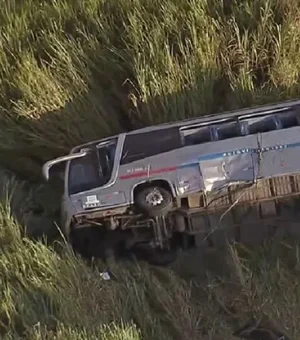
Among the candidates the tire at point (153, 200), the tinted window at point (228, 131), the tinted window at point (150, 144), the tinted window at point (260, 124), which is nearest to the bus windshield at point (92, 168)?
the tinted window at point (150, 144)

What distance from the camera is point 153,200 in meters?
4.77

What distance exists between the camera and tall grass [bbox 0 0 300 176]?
205 inches

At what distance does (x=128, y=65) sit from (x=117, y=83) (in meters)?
0.18

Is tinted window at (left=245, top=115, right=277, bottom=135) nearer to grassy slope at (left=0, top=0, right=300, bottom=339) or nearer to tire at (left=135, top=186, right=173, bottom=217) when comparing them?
grassy slope at (left=0, top=0, right=300, bottom=339)

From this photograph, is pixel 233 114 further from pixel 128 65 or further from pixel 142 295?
pixel 142 295

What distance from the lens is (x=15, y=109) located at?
5375mm

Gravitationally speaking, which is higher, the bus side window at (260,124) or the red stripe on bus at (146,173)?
the bus side window at (260,124)

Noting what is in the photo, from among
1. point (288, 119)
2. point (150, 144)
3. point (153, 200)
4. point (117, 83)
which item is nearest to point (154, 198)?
point (153, 200)

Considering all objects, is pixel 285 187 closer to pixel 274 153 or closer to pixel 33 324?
pixel 274 153

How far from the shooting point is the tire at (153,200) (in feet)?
15.6

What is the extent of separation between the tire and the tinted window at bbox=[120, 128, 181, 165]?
0.22 m

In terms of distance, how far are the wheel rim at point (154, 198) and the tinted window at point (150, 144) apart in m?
0.23

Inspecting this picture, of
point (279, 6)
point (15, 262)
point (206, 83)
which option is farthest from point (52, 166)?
point (279, 6)

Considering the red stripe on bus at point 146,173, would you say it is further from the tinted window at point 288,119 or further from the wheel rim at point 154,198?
the tinted window at point 288,119
